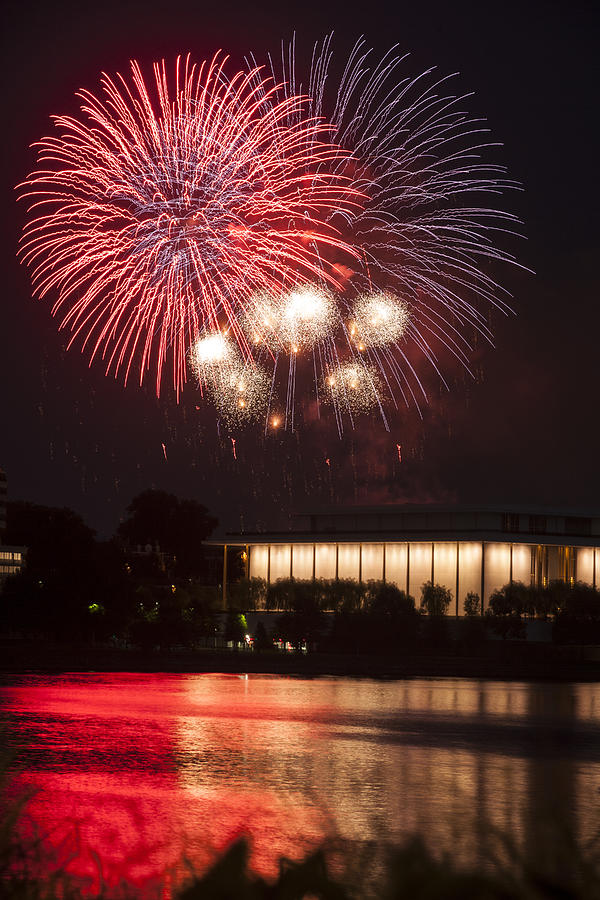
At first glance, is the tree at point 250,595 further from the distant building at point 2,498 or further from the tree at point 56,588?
the distant building at point 2,498

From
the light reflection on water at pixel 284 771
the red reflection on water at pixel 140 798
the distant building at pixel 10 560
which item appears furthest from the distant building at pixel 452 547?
the red reflection on water at pixel 140 798

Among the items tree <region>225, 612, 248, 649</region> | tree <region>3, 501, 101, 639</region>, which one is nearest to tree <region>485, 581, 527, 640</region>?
tree <region>225, 612, 248, 649</region>

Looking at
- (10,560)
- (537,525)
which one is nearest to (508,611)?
(537,525)

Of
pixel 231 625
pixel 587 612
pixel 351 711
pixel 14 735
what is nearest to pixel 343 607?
pixel 231 625

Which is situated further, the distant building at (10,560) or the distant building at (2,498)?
the distant building at (2,498)

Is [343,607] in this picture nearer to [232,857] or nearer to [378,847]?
[378,847]
